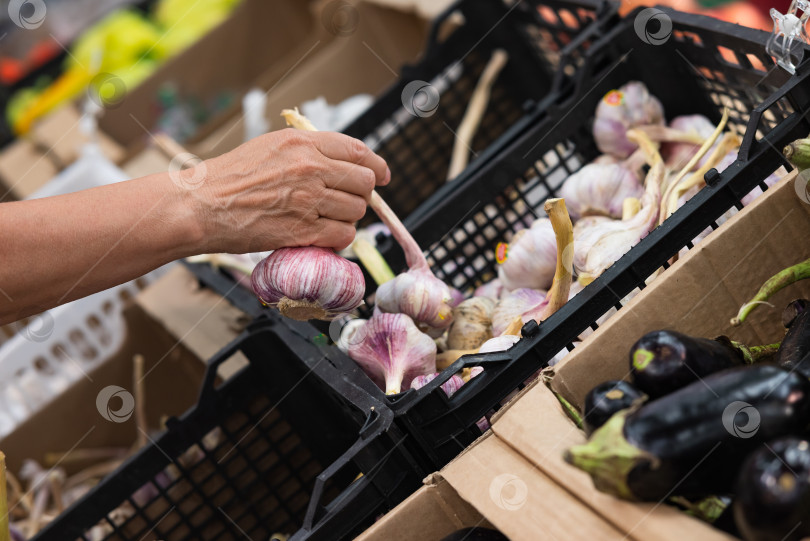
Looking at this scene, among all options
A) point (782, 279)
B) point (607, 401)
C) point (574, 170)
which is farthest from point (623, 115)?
point (607, 401)

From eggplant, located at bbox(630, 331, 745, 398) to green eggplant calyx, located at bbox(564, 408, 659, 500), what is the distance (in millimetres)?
76

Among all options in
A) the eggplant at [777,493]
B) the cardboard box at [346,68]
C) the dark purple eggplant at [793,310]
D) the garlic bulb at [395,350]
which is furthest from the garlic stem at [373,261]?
the cardboard box at [346,68]

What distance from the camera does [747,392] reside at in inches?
27.6

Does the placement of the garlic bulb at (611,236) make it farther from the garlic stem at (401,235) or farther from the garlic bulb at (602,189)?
the garlic stem at (401,235)

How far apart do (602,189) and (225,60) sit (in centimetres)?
203

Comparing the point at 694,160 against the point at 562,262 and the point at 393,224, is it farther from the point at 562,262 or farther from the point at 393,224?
the point at 393,224

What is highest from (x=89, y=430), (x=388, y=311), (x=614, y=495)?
(x=89, y=430)

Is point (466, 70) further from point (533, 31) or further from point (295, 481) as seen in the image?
point (295, 481)

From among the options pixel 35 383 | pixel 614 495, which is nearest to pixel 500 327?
pixel 614 495

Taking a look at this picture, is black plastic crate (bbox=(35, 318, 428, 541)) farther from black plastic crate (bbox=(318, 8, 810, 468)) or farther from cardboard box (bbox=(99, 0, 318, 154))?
cardboard box (bbox=(99, 0, 318, 154))

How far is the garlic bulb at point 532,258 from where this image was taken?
1236 mm

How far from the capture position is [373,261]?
1.33 meters

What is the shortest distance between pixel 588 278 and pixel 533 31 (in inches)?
35.0

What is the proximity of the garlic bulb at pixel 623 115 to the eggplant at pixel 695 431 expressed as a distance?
0.78m
